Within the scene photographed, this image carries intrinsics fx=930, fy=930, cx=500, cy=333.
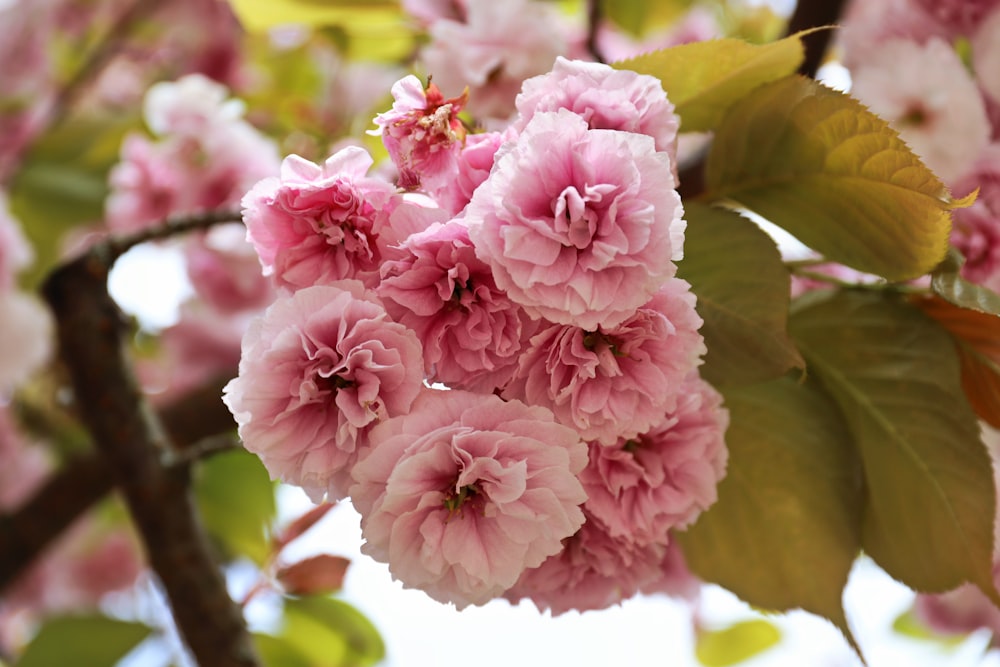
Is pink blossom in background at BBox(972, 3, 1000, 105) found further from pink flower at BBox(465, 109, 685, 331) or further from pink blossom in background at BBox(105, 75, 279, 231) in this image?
pink blossom in background at BBox(105, 75, 279, 231)

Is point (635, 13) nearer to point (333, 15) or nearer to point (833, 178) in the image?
point (333, 15)

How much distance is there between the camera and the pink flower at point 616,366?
0.79 feet

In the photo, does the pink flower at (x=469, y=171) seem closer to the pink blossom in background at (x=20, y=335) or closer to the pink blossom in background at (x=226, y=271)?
the pink blossom in background at (x=226, y=271)

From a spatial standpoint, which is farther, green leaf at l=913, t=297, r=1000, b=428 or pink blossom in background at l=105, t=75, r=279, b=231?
pink blossom in background at l=105, t=75, r=279, b=231

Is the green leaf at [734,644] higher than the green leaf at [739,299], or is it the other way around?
the green leaf at [739,299]

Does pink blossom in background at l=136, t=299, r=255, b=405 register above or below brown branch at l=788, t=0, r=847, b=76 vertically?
below

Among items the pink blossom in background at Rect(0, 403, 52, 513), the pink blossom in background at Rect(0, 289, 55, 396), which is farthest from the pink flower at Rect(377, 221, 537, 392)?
the pink blossom in background at Rect(0, 403, 52, 513)

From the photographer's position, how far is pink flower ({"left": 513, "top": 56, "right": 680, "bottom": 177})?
253 mm

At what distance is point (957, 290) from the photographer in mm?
284

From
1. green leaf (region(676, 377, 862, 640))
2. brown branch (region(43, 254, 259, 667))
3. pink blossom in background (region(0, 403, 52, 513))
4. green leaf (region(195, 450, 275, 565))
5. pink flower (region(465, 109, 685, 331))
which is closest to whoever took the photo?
pink flower (region(465, 109, 685, 331))

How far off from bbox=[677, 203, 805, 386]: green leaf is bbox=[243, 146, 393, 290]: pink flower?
4.2 inches

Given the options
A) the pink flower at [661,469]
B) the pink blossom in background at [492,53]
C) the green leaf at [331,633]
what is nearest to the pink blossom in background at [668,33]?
the pink blossom in background at [492,53]

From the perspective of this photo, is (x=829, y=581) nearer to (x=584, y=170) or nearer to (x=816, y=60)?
(x=584, y=170)

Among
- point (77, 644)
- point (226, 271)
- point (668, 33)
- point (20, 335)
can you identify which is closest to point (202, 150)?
point (226, 271)
